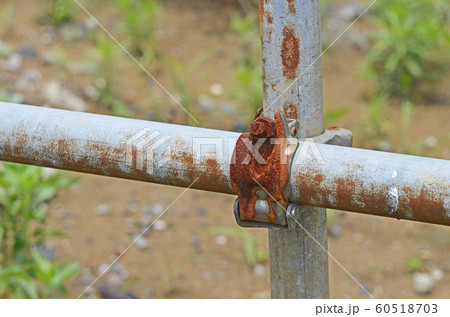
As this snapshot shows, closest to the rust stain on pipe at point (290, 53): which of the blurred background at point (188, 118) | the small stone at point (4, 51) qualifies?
the blurred background at point (188, 118)

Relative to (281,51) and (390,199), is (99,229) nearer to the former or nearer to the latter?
(281,51)

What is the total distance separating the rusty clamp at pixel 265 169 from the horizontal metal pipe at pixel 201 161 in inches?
0.6

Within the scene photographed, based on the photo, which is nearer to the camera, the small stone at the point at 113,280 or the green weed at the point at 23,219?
the green weed at the point at 23,219

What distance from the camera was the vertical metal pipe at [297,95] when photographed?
3.34ft

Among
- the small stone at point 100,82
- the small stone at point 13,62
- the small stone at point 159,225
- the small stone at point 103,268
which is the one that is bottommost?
the small stone at point 103,268

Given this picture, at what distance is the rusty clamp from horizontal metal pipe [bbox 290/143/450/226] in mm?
17

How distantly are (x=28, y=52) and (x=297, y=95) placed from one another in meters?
2.14

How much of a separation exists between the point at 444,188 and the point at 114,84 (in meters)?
2.10

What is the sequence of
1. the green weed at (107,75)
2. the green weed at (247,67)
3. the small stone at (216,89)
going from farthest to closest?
1. the small stone at (216,89)
2. the green weed at (107,75)
3. the green weed at (247,67)

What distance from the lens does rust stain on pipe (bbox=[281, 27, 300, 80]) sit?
102cm

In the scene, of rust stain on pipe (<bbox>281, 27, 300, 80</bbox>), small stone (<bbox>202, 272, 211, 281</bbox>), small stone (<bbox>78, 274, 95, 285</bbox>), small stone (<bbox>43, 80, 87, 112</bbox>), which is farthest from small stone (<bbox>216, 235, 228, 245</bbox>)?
rust stain on pipe (<bbox>281, 27, 300, 80</bbox>)

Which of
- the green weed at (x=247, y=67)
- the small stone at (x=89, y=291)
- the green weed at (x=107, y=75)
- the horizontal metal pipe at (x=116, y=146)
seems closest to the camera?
the horizontal metal pipe at (x=116, y=146)

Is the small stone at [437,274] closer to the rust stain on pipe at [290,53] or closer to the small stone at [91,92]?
the rust stain on pipe at [290,53]

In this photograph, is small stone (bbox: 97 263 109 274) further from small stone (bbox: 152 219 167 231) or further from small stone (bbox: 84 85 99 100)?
small stone (bbox: 84 85 99 100)
